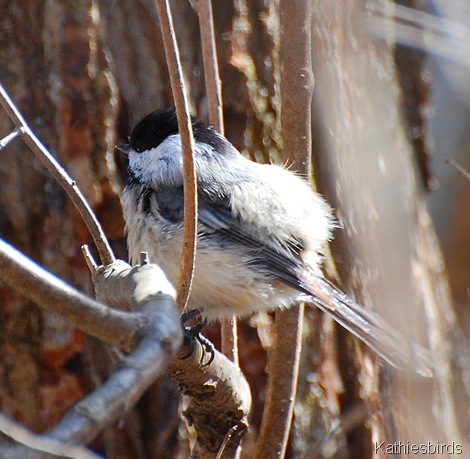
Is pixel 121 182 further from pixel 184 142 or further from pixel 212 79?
pixel 184 142

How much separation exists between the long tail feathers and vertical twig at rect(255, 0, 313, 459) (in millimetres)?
134

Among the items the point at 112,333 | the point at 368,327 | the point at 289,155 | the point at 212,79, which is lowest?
the point at 112,333

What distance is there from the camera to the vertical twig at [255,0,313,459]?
7.77 ft

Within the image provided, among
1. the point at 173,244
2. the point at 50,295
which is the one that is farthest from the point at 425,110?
the point at 50,295

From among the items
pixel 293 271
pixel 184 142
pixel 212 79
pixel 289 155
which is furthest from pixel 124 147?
pixel 184 142

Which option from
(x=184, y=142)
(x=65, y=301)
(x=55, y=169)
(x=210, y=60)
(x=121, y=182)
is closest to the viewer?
(x=65, y=301)

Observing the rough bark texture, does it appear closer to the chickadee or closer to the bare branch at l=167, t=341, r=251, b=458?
the chickadee

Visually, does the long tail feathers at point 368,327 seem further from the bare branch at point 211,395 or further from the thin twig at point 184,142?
the thin twig at point 184,142

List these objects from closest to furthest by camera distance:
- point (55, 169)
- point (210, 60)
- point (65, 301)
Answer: point (65, 301)
point (55, 169)
point (210, 60)

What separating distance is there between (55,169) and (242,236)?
781mm

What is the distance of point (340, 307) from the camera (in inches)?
99.7

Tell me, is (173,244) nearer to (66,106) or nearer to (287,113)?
(287,113)

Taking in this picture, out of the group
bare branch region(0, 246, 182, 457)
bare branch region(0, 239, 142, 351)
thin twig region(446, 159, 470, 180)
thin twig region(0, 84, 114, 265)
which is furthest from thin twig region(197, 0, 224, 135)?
bare branch region(0, 239, 142, 351)

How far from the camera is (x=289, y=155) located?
101 inches
